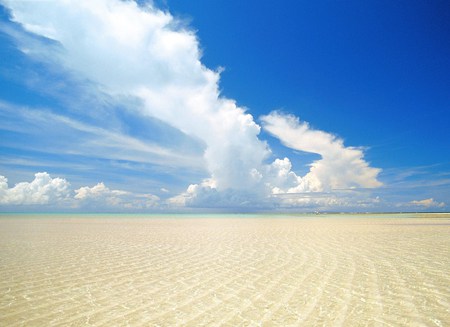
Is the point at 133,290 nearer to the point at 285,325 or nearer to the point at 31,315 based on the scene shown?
the point at 31,315

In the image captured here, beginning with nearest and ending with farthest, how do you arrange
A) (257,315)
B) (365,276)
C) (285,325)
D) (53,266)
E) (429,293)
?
(285,325), (257,315), (429,293), (365,276), (53,266)

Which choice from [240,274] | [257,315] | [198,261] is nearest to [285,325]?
[257,315]

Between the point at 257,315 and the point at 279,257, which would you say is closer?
the point at 257,315

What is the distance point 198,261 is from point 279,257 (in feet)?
10.9

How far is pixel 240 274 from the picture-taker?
8688 mm

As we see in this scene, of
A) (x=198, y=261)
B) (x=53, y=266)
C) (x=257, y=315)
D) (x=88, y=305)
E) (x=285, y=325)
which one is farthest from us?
(x=198, y=261)

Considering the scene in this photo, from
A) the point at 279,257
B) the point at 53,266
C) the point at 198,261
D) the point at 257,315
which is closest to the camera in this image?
the point at 257,315

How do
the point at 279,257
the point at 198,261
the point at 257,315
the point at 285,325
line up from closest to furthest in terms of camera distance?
the point at 285,325
the point at 257,315
the point at 198,261
the point at 279,257

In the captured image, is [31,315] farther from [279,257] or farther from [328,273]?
[279,257]

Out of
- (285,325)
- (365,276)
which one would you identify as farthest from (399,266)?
(285,325)

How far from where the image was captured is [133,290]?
7.09 m

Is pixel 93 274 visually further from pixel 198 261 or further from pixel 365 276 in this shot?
pixel 365 276

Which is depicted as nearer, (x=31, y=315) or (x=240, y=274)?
(x=31, y=315)

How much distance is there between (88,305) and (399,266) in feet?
31.9
